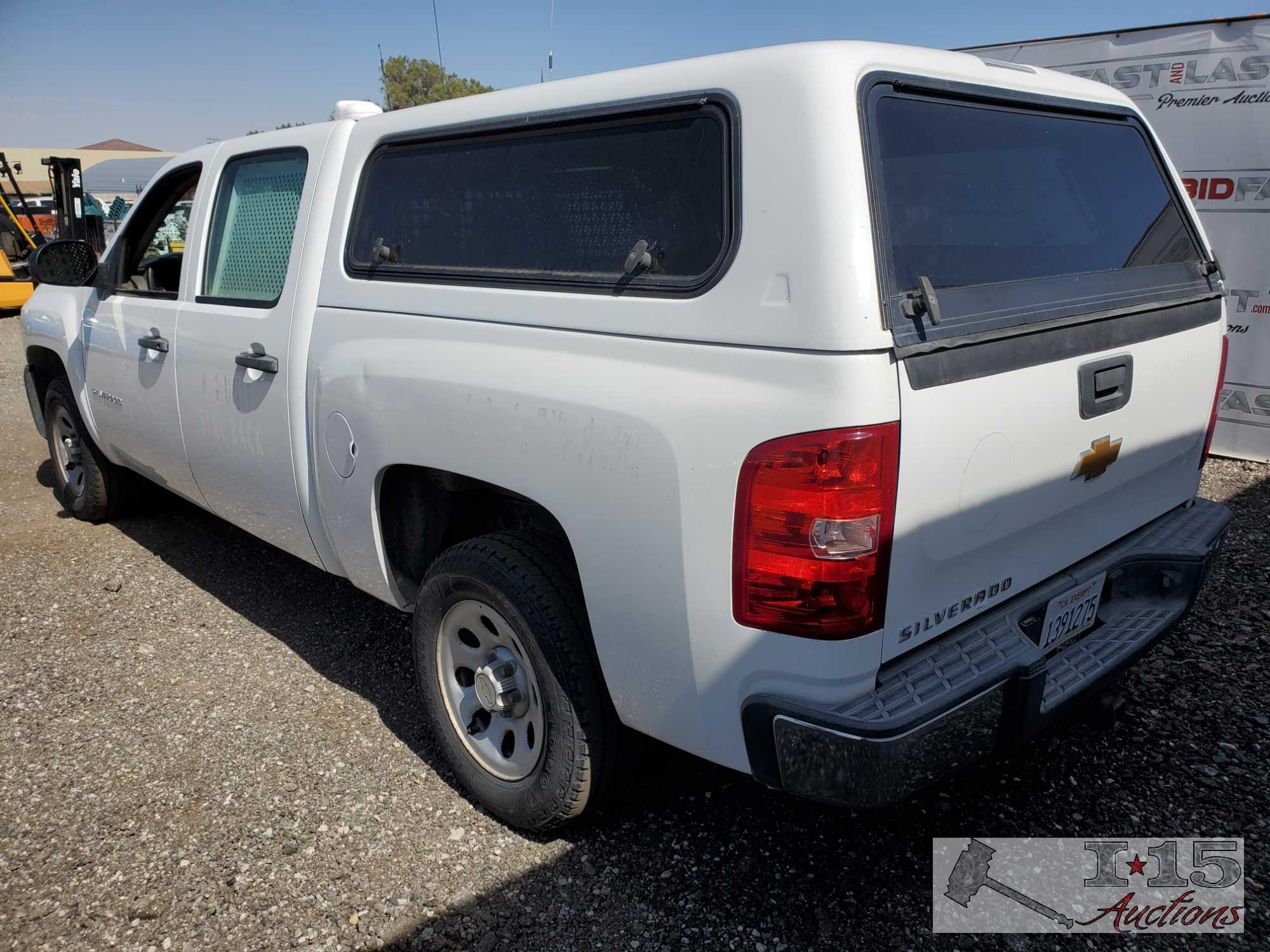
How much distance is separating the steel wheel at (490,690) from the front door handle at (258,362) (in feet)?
3.54

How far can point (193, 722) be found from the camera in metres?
3.22

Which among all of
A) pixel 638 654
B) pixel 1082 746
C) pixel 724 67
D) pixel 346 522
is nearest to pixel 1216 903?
pixel 1082 746

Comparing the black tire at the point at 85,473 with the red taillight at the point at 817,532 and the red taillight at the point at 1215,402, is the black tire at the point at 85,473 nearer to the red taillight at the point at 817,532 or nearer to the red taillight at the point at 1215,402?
the red taillight at the point at 817,532

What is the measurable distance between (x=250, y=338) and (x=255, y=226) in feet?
1.64

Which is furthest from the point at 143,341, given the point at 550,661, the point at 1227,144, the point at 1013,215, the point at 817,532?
the point at 1227,144

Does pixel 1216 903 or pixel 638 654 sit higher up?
pixel 638 654

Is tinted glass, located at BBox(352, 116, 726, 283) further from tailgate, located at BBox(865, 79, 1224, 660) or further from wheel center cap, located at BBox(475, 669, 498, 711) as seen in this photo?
wheel center cap, located at BBox(475, 669, 498, 711)

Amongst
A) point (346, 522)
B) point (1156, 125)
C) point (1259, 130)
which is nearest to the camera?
point (346, 522)

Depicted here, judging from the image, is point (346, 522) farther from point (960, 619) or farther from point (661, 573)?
point (960, 619)

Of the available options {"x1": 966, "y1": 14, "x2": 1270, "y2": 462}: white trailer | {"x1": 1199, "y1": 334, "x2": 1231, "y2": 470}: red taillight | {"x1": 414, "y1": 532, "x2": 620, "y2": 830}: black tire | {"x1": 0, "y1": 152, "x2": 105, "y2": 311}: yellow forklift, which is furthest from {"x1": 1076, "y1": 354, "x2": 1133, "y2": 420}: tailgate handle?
{"x1": 0, "y1": 152, "x2": 105, "y2": 311}: yellow forklift

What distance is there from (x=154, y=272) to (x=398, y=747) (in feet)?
8.32

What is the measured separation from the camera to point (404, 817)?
8.92 ft

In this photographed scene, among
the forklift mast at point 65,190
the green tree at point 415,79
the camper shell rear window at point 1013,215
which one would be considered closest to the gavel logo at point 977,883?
the camper shell rear window at point 1013,215

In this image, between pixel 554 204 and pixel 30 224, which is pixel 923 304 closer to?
pixel 554 204
